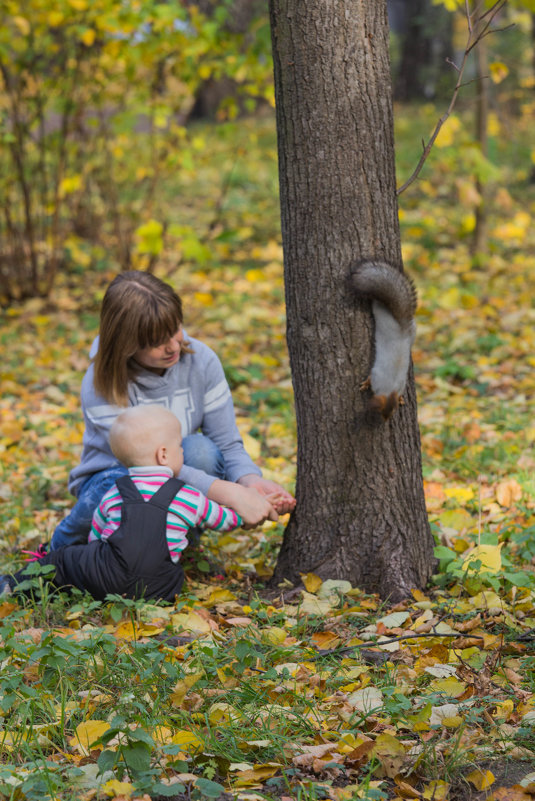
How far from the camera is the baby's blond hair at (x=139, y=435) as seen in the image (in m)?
2.63

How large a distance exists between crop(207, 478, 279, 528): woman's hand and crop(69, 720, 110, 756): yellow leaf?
98 cm

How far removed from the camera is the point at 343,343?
8.00ft

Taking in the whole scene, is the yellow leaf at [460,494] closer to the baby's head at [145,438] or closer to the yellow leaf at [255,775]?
the baby's head at [145,438]

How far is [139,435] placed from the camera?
103 inches

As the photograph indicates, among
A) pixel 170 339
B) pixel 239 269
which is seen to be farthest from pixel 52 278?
pixel 170 339

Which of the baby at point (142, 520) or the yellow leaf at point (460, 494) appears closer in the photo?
the baby at point (142, 520)

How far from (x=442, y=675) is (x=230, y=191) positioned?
9.22 metres

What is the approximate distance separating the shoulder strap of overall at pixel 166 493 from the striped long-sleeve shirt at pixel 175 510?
2 cm

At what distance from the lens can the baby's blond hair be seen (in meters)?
2.63

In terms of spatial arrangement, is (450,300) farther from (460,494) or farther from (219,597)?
(219,597)

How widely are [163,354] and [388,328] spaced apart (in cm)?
87

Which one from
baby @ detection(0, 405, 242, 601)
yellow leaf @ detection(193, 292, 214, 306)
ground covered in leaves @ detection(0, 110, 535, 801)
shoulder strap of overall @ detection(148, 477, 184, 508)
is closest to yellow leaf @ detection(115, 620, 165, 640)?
ground covered in leaves @ detection(0, 110, 535, 801)

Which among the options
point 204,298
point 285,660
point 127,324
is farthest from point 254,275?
point 285,660

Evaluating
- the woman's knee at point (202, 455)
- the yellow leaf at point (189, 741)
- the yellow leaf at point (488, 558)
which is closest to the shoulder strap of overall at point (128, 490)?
the woman's knee at point (202, 455)
